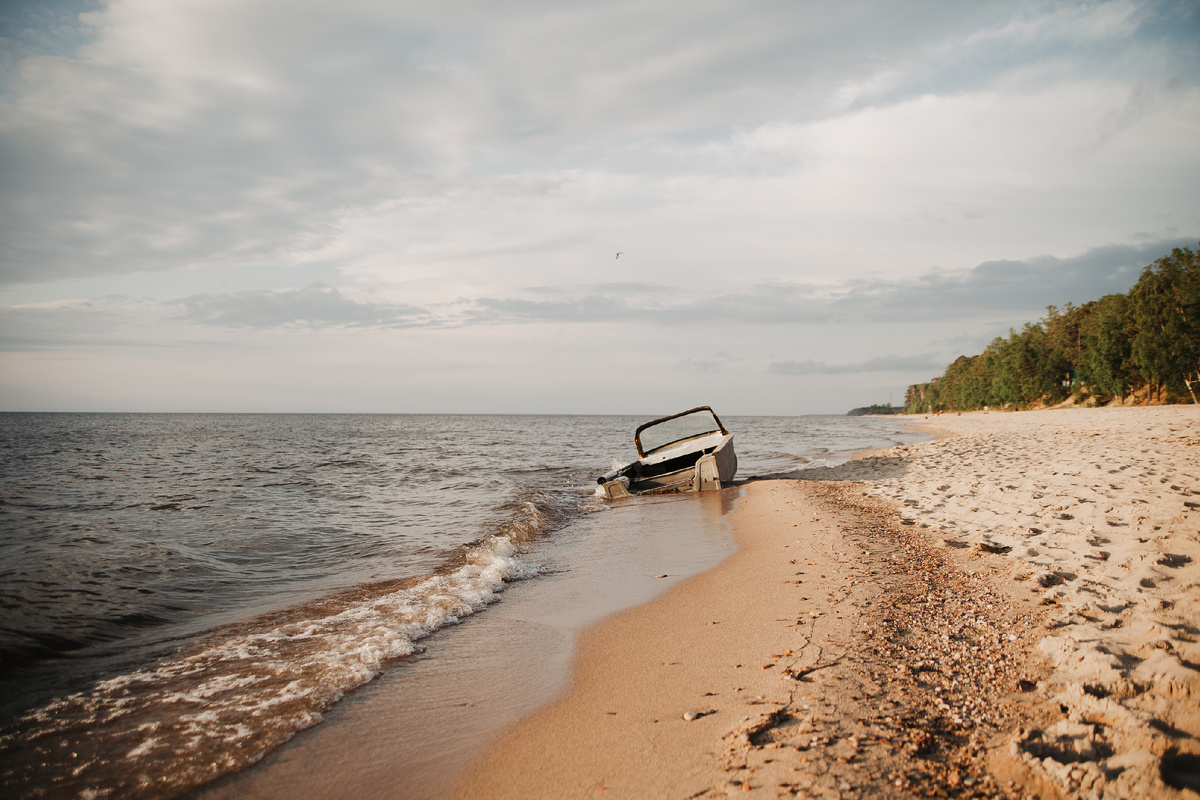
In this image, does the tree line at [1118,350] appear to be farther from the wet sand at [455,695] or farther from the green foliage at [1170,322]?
the wet sand at [455,695]

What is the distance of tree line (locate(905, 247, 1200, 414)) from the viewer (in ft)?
115

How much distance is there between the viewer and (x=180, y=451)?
33281 mm

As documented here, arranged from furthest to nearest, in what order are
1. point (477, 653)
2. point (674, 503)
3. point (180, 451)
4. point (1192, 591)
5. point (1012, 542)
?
point (180, 451) < point (674, 503) < point (1012, 542) < point (477, 653) < point (1192, 591)

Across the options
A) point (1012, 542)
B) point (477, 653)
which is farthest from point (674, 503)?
point (477, 653)

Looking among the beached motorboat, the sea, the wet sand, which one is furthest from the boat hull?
the wet sand

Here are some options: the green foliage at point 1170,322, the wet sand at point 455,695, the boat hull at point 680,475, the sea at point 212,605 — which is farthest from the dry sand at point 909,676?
the green foliage at point 1170,322

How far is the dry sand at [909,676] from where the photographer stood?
264 centimetres

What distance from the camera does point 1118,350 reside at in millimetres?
42469

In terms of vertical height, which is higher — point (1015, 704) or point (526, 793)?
point (1015, 704)

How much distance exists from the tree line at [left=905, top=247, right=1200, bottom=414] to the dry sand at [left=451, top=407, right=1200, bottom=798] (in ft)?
135

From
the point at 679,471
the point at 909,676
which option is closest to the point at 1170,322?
the point at 679,471

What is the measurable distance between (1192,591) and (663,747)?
15.3ft

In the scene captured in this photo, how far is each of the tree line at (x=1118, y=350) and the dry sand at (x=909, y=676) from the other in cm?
4127

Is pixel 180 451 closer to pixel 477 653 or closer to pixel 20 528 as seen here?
pixel 20 528
